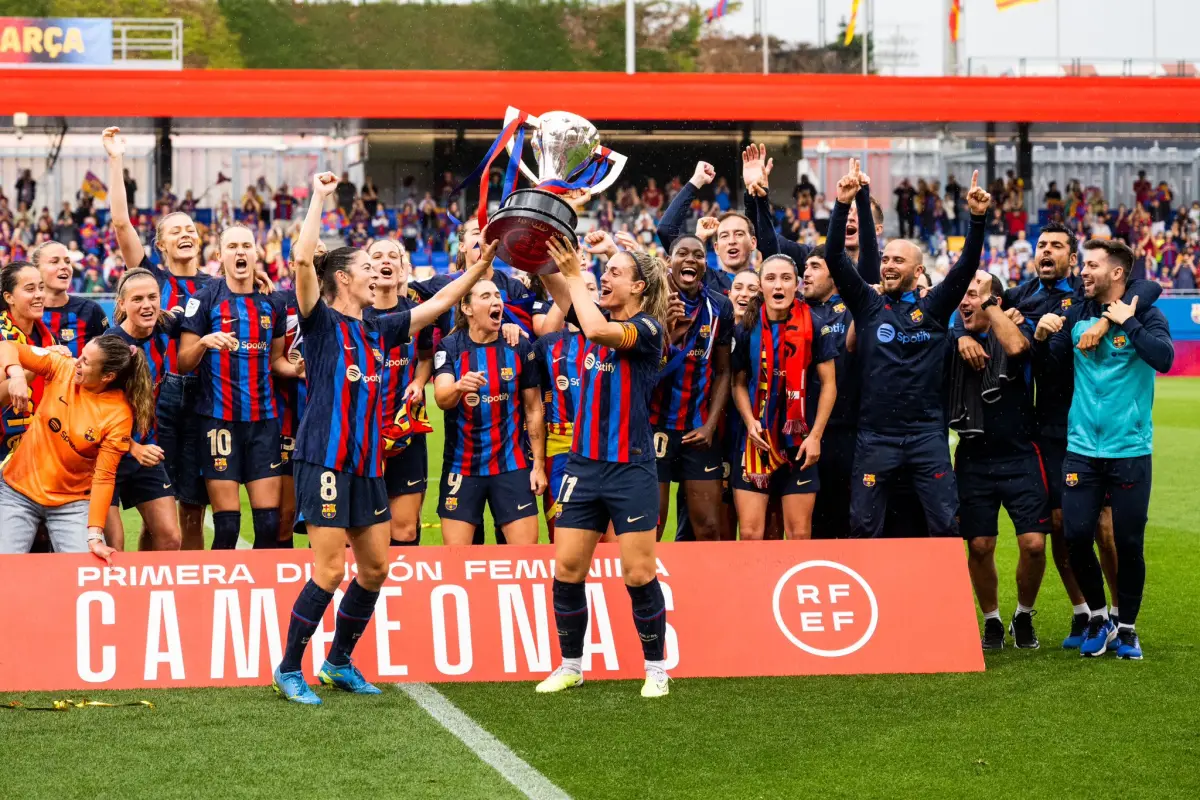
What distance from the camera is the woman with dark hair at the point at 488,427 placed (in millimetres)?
7301

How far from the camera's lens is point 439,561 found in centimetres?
671

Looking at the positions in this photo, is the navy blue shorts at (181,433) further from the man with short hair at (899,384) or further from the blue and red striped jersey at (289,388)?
the man with short hair at (899,384)

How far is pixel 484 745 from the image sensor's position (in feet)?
17.6

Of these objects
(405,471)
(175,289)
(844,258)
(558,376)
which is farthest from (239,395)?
(844,258)

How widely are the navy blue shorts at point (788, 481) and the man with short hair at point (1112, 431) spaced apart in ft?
3.88

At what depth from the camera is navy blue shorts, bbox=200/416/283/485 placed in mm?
7512

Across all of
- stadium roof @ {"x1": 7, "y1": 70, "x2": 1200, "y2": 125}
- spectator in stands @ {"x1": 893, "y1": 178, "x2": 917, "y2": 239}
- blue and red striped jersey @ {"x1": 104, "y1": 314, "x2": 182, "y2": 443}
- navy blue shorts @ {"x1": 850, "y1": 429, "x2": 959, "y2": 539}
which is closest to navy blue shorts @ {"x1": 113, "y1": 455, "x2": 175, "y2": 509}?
blue and red striped jersey @ {"x1": 104, "y1": 314, "x2": 182, "y2": 443}

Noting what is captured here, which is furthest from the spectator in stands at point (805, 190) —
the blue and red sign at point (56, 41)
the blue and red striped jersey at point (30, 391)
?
the blue and red striped jersey at point (30, 391)

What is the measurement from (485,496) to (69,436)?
1947 mm

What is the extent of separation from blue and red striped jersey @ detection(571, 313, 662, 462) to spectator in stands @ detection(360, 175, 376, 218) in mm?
23924

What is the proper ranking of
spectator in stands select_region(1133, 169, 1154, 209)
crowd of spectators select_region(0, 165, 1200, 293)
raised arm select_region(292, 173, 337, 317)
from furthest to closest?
spectator in stands select_region(1133, 169, 1154, 209) < crowd of spectators select_region(0, 165, 1200, 293) < raised arm select_region(292, 173, 337, 317)

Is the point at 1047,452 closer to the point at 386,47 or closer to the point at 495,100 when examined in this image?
the point at 495,100

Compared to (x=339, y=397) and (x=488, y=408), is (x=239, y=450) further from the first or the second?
(x=339, y=397)

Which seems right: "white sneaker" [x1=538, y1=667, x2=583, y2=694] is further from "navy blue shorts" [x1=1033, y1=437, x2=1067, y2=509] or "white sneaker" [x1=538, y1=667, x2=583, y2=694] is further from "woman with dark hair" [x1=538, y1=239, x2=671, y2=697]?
"navy blue shorts" [x1=1033, y1=437, x2=1067, y2=509]
